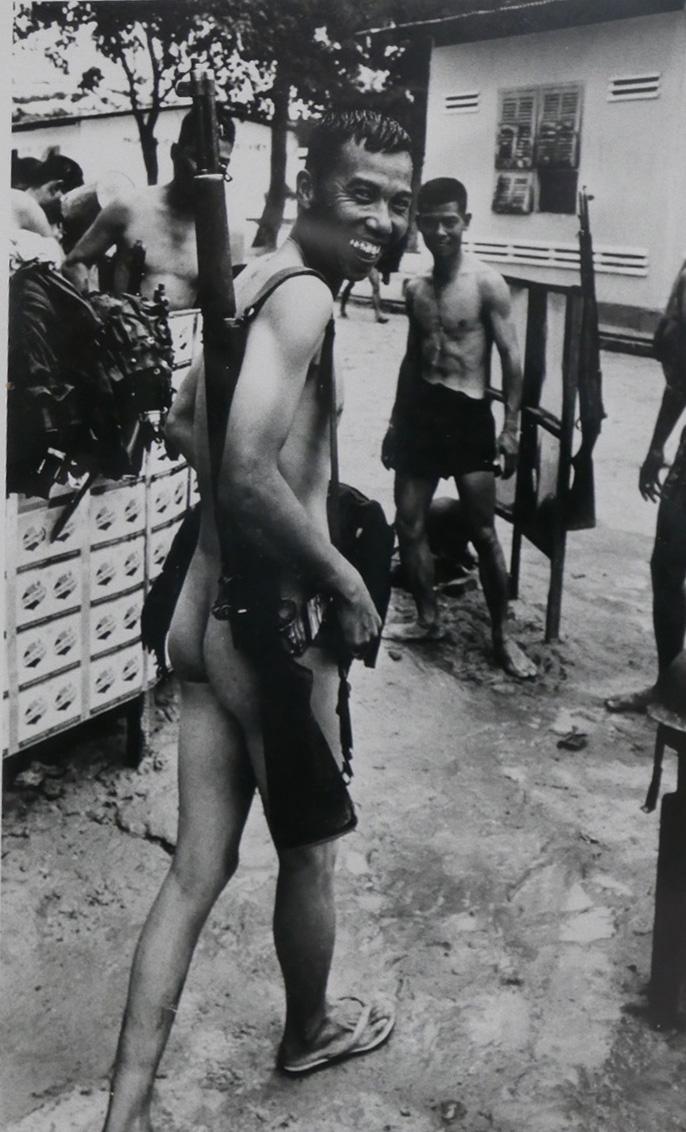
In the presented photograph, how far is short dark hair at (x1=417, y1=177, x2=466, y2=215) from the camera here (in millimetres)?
2818

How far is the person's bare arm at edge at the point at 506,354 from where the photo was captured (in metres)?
3.31

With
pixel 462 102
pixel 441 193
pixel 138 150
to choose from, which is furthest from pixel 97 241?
pixel 462 102

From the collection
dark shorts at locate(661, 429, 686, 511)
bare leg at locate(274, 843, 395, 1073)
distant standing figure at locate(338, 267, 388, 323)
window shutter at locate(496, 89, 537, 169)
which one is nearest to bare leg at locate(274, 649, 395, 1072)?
bare leg at locate(274, 843, 395, 1073)

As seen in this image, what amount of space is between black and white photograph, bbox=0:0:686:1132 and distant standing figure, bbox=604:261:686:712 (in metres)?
0.01

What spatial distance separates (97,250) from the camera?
294cm

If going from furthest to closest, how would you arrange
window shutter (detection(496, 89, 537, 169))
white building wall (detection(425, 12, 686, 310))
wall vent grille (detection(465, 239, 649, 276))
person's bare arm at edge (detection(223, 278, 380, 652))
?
wall vent grille (detection(465, 239, 649, 276)) < window shutter (detection(496, 89, 537, 169)) < white building wall (detection(425, 12, 686, 310)) < person's bare arm at edge (detection(223, 278, 380, 652))

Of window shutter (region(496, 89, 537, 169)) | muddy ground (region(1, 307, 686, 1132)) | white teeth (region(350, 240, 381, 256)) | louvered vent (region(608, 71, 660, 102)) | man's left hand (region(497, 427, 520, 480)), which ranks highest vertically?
louvered vent (region(608, 71, 660, 102))

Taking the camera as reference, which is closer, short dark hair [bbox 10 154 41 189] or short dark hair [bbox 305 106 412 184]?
short dark hair [bbox 305 106 412 184]

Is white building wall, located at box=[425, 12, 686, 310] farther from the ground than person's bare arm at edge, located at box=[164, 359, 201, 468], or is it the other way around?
white building wall, located at box=[425, 12, 686, 310]

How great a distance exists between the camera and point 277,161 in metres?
1.90

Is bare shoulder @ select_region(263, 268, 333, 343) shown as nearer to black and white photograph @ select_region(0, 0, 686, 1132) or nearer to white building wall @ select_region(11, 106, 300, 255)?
black and white photograph @ select_region(0, 0, 686, 1132)

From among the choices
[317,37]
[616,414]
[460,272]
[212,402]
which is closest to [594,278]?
[460,272]

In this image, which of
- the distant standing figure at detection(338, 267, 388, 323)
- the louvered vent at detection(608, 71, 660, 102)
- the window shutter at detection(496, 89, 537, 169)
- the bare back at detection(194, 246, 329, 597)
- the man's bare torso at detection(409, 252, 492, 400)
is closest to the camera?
the bare back at detection(194, 246, 329, 597)

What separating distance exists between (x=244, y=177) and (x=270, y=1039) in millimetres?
1484
